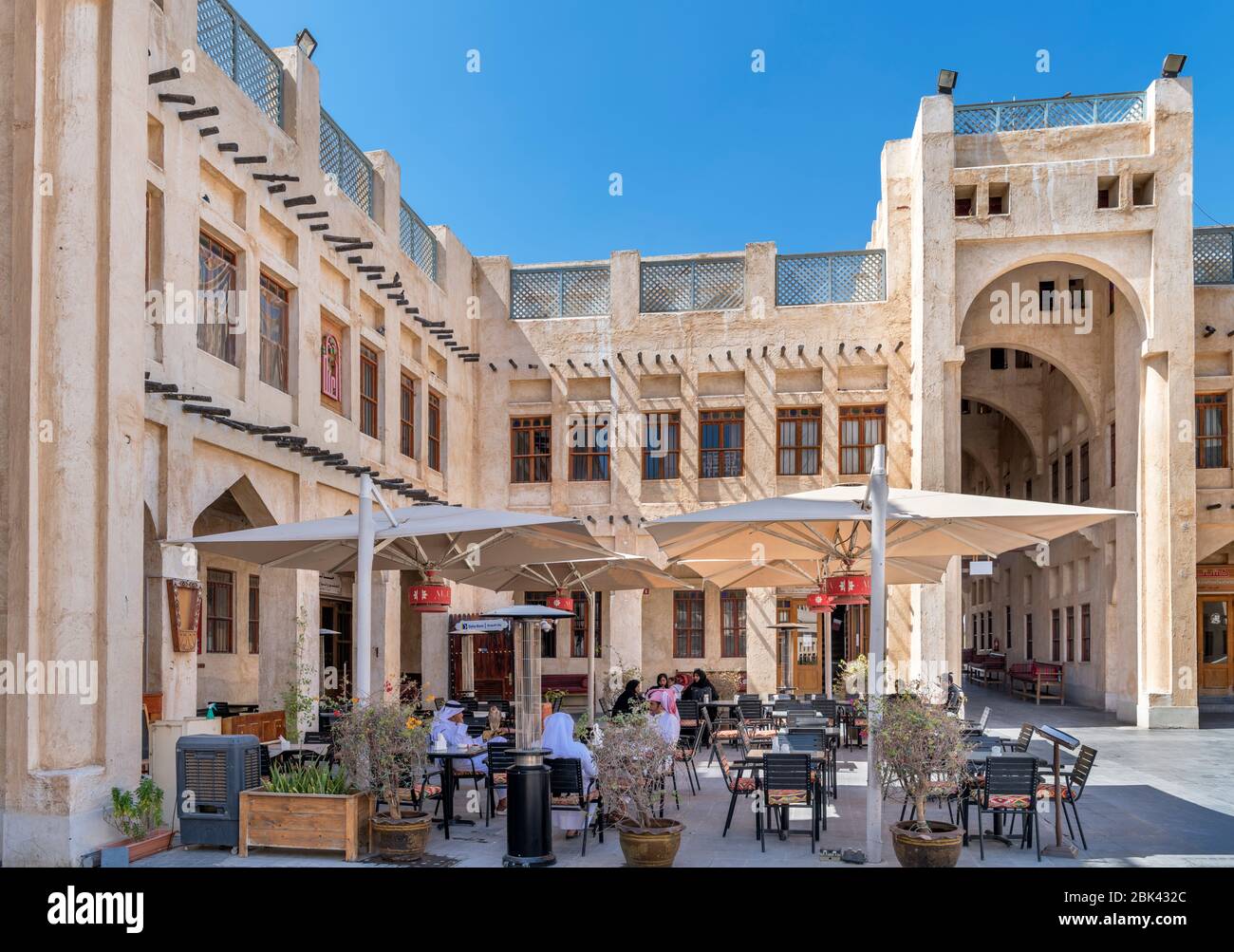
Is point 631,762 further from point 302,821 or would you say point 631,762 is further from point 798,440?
point 798,440

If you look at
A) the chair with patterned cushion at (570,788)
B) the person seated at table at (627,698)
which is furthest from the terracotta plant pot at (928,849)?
the person seated at table at (627,698)

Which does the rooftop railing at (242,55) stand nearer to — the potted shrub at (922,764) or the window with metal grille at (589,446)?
the window with metal grille at (589,446)

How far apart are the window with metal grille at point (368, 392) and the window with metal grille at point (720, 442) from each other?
8315mm

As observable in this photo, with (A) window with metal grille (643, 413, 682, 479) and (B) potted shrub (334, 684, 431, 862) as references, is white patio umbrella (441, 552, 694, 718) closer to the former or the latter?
(B) potted shrub (334, 684, 431, 862)

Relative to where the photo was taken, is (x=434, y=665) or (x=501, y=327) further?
→ (x=501, y=327)

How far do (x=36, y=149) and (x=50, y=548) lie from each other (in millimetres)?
3609

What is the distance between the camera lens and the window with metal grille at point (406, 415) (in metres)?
22.9

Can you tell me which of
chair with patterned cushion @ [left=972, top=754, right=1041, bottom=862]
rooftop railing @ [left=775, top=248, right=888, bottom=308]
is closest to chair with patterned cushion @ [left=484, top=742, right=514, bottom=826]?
chair with patterned cushion @ [left=972, top=754, right=1041, bottom=862]

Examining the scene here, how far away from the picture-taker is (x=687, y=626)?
88.9ft

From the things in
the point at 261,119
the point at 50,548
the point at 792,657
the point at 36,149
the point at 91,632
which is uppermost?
the point at 261,119

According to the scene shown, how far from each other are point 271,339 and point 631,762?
10719 mm

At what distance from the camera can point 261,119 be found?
16594mm
